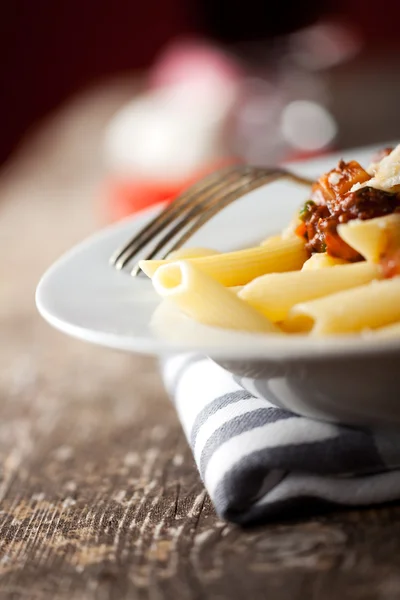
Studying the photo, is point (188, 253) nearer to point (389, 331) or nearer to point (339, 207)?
point (339, 207)

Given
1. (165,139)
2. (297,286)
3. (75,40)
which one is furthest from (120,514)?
(75,40)

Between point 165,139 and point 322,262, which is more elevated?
point 322,262

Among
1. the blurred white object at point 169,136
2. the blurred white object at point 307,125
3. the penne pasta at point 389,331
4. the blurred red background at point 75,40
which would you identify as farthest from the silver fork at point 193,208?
the blurred red background at point 75,40

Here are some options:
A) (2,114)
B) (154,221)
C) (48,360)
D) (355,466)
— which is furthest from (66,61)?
(355,466)

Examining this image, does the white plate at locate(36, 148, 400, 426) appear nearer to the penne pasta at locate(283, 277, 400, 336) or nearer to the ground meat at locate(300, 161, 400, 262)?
the penne pasta at locate(283, 277, 400, 336)

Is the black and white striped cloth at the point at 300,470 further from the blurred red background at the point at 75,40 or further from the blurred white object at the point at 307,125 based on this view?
the blurred red background at the point at 75,40

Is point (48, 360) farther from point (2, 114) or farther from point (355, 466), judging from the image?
point (2, 114)
